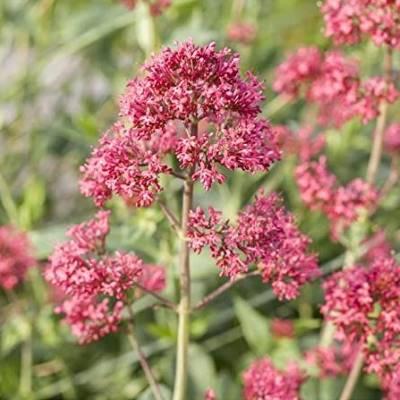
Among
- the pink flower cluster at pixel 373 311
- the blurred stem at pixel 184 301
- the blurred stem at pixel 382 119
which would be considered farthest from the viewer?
the blurred stem at pixel 382 119

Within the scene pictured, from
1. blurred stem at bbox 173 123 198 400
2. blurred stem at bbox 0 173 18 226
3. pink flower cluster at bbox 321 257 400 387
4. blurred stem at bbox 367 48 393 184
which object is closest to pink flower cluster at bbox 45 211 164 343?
blurred stem at bbox 173 123 198 400

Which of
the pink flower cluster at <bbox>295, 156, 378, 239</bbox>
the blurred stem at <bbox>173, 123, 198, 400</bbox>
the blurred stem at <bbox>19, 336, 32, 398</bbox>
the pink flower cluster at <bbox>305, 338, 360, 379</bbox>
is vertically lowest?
the pink flower cluster at <bbox>305, 338, 360, 379</bbox>

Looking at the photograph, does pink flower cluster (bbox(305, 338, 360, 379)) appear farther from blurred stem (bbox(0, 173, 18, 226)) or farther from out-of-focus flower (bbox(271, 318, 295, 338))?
blurred stem (bbox(0, 173, 18, 226))

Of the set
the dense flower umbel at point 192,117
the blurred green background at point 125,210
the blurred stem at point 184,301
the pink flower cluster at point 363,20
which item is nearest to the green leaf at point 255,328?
the blurred green background at point 125,210

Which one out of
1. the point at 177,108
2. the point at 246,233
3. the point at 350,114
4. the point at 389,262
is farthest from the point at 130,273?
the point at 350,114

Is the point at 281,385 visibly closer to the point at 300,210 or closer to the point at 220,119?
the point at 220,119

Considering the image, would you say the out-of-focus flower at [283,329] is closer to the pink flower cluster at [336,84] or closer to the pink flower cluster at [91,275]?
the pink flower cluster at [336,84]
